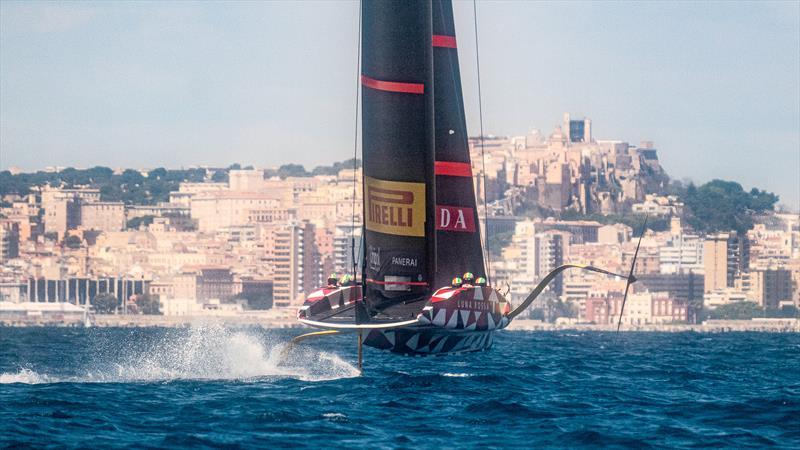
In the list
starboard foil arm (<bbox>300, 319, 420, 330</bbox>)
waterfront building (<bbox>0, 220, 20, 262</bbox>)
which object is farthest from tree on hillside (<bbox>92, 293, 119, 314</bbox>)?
starboard foil arm (<bbox>300, 319, 420, 330</bbox>)

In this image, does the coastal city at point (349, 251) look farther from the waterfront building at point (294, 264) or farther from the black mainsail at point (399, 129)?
the black mainsail at point (399, 129)

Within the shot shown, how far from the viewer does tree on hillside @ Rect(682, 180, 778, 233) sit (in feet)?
601

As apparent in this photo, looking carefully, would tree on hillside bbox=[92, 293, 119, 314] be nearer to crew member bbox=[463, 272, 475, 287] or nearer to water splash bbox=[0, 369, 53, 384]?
water splash bbox=[0, 369, 53, 384]

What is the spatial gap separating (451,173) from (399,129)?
385cm

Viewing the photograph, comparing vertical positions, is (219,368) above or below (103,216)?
above

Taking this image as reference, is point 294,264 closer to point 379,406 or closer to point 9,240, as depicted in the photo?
point 9,240

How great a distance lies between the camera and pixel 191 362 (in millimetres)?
27625

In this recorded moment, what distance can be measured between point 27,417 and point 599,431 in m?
7.02

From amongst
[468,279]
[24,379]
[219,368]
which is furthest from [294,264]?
[468,279]

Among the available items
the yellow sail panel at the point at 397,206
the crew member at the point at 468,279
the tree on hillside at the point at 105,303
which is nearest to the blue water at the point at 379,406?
the crew member at the point at 468,279

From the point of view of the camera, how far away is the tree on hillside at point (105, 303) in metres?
148

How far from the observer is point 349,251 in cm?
14362

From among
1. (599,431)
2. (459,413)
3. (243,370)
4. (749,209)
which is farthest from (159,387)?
(749,209)

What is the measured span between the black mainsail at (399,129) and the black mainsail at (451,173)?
2.90 meters
